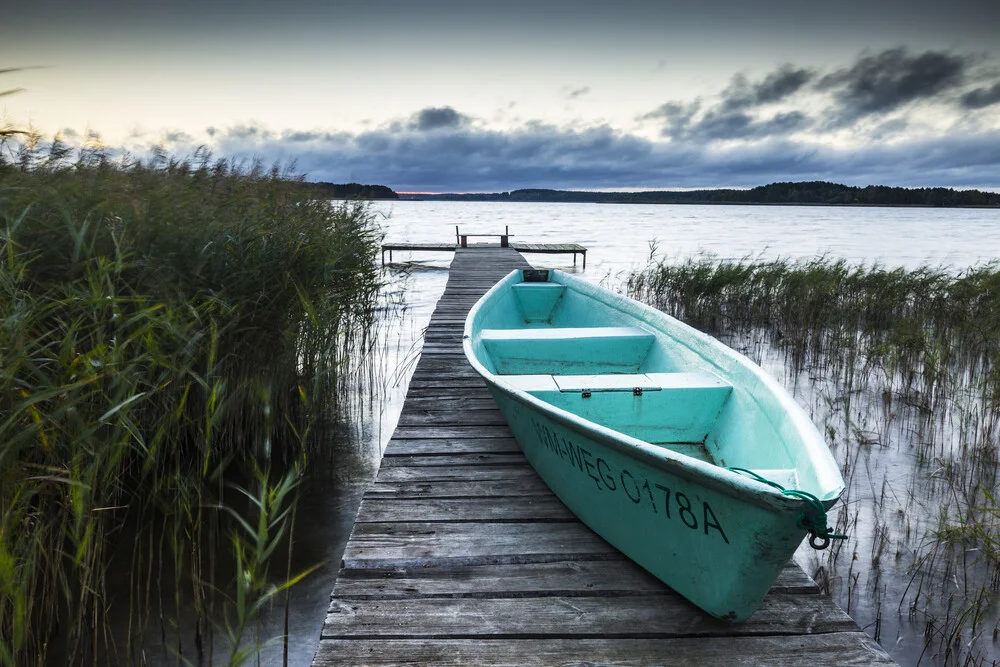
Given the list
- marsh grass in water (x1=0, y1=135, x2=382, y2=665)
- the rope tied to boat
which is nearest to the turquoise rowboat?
the rope tied to boat

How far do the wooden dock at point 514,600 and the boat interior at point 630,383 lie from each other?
0.45 meters

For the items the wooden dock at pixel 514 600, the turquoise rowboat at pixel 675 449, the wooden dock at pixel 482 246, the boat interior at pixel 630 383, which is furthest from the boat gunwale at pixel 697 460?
the wooden dock at pixel 482 246

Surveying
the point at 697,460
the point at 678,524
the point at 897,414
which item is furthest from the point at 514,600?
the point at 897,414

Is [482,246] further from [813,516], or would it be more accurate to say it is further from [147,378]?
[813,516]

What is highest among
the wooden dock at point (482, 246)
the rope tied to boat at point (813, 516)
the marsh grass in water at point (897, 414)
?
the wooden dock at point (482, 246)

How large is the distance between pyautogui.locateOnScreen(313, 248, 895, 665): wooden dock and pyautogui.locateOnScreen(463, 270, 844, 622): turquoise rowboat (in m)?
0.09

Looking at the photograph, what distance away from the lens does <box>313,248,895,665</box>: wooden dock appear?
66.4 inches

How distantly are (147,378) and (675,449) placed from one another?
8.36ft

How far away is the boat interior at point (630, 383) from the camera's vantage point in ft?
8.98

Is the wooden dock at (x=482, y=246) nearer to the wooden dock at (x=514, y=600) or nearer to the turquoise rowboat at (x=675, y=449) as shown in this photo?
the turquoise rowboat at (x=675, y=449)

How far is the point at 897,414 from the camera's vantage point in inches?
207

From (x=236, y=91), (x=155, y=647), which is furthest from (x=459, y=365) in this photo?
(x=236, y=91)

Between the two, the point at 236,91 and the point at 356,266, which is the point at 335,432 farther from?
the point at 236,91

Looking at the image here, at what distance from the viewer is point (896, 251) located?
26.7 m
